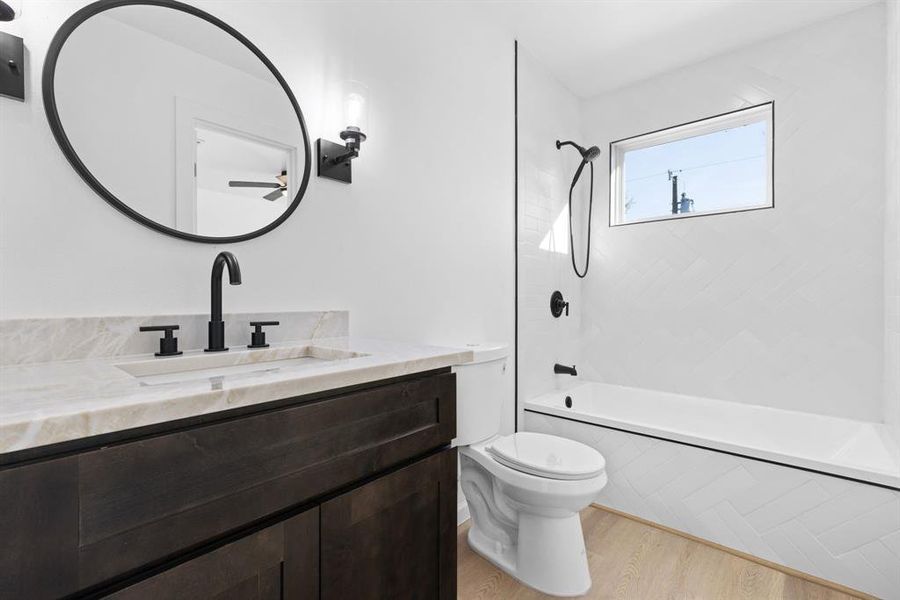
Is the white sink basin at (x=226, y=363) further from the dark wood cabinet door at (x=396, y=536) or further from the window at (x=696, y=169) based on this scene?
the window at (x=696, y=169)

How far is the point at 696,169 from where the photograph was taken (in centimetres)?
282

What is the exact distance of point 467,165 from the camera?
2133 millimetres

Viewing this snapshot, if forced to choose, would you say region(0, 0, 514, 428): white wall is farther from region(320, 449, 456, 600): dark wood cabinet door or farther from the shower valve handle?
region(320, 449, 456, 600): dark wood cabinet door

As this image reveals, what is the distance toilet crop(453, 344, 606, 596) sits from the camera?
153 cm

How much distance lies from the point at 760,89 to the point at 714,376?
5.67 ft

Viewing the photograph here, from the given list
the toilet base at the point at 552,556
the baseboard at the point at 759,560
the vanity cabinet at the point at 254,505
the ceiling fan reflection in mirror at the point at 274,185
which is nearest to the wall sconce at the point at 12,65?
the ceiling fan reflection in mirror at the point at 274,185

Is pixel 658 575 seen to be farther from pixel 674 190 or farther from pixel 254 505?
pixel 674 190

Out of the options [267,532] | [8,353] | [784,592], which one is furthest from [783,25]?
[8,353]

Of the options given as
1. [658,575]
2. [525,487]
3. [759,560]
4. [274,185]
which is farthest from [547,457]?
[274,185]

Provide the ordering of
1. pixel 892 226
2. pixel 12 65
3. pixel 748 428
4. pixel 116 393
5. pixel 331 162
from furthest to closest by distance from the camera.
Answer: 1. pixel 748 428
2. pixel 892 226
3. pixel 331 162
4. pixel 12 65
5. pixel 116 393

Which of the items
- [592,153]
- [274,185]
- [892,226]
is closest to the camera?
[274,185]

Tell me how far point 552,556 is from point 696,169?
8.32 feet

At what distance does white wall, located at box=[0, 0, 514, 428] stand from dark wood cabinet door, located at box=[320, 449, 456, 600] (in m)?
0.70

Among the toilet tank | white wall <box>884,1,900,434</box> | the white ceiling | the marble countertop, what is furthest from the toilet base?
the white ceiling
